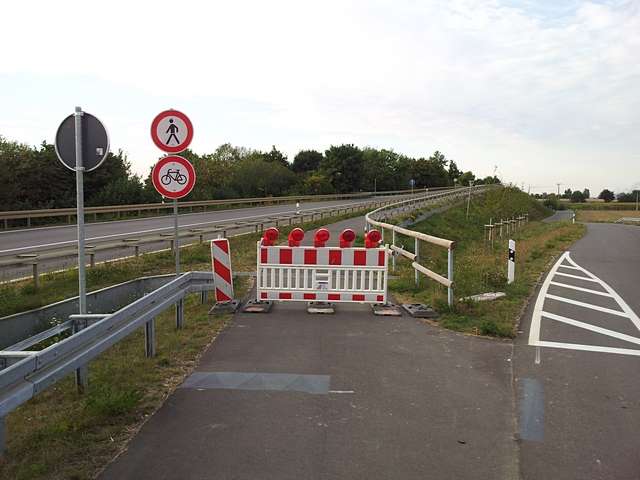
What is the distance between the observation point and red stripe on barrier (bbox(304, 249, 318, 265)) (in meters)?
8.63

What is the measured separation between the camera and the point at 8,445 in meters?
3.89

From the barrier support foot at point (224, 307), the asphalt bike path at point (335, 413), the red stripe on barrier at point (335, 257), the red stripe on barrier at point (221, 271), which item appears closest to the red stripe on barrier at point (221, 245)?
the red stripe on barrier at point (221, 271)

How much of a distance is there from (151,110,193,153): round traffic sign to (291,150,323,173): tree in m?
85.8

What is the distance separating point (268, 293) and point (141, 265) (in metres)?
5.44

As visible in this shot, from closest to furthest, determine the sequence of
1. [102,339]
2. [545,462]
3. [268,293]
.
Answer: [545,462], [102,339], [268,293]

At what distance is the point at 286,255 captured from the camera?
870cm

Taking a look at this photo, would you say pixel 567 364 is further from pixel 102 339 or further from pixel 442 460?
pixel 102 339

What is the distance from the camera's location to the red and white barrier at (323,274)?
8.62 metres

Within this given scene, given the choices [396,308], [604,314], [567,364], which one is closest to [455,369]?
[567,364]

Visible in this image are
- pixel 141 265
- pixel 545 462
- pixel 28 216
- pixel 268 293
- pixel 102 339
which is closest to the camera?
pixel 545 462

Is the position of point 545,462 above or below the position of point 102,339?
below

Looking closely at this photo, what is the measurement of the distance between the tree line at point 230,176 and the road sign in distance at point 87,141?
93.2 feet

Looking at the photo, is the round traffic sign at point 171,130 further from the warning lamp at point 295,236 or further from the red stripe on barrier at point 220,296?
the red stripe on barrier at point 220,296

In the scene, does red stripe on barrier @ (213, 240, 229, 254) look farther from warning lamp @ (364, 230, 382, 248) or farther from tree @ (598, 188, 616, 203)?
tree @ (598, 188, 616, 203)
